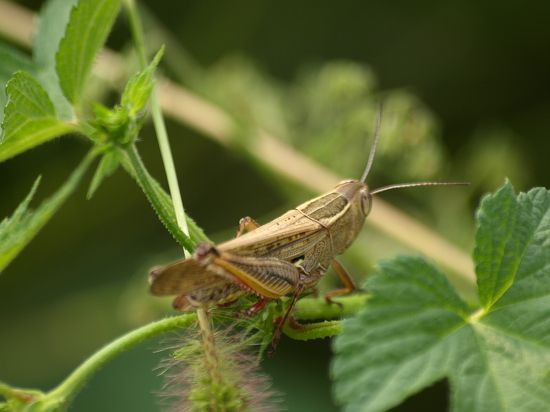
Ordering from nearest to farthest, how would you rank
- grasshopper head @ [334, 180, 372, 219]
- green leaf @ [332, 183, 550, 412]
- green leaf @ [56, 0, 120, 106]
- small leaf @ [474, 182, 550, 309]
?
green leaf @ [332, 183, 550, 412], small leaf @ [474, 182, 550, 309], green leaf @ [56, 0, 120, 106], grasshopper head @ [334, 180, 372, 219]

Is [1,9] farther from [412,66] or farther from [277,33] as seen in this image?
[412,66]

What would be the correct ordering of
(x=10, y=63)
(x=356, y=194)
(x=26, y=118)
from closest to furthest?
(x=26, y=118) → (x=10, y=63) → (x=356, y=194)

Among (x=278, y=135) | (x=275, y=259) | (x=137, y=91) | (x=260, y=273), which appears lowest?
(x=260, y=273)

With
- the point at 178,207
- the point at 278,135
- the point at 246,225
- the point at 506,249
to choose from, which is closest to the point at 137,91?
the point at 178,207

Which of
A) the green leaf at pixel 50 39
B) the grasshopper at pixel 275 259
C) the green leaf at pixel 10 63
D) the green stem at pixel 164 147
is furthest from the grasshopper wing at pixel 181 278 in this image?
the green leaf at pixel 10 63

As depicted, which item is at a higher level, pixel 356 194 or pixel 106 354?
pixel 356 194

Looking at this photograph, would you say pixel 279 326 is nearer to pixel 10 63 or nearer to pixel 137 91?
pixel 137 91

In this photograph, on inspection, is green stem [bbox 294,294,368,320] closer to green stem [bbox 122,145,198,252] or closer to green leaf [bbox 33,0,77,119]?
green stem [bbox 122,145,198,252]

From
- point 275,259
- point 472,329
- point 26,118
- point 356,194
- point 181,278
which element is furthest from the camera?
point 356,194

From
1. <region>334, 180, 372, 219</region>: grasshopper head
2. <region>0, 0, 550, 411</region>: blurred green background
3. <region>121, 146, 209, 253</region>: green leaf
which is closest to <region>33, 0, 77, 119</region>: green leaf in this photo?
<region>121, 146, 209, 253</region>: green leaf
